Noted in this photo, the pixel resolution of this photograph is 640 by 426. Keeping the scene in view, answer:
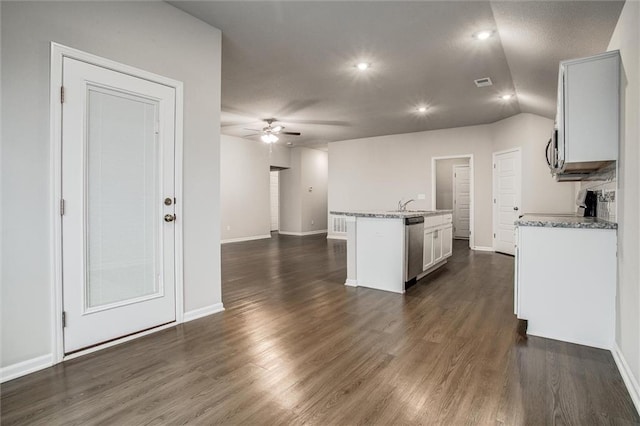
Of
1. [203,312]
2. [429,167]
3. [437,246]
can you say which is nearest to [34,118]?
[203,312]

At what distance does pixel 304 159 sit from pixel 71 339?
8.84 m

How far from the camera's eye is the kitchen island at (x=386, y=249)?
13.0 feet

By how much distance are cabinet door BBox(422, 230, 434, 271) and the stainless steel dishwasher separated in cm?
14

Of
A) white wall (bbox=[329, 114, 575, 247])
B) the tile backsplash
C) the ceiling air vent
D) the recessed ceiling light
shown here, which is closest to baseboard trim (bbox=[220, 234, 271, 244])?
white wall (bbox=[329, 114, 575, 247])

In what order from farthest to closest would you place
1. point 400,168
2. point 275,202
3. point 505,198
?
point 275,202 < point 400,168 < point 505,198

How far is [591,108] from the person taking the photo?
2334 mm

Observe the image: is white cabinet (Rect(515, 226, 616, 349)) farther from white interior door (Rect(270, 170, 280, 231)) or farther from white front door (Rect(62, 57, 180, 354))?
white interior door (Rect(270, 170, 280, 231))

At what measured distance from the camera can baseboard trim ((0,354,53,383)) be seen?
6.51ft

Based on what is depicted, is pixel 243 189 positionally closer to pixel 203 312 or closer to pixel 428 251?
pixel 428 251

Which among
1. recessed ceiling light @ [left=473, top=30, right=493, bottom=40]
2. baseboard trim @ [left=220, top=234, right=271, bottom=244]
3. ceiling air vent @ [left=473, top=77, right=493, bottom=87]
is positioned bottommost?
baseboard trim @ [left=220, top=234, right=271, bottom=244]

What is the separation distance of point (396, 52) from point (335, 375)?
132 inches

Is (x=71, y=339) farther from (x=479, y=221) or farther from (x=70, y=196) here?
(x=479, y=221)

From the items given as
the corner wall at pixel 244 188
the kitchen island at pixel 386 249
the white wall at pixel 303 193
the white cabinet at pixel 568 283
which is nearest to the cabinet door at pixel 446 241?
the kitchen island at pixel 386 249

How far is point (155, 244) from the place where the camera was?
2764mm
